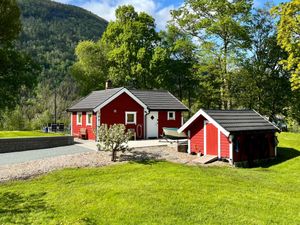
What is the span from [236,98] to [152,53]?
13.3 metres

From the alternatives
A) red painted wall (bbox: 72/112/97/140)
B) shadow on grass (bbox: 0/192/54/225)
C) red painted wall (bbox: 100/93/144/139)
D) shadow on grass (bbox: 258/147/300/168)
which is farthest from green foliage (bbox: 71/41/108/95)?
shadow on grass (bbox: 0/192/54/225)

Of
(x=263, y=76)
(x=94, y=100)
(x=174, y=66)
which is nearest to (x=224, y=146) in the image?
(x=94, y=100)

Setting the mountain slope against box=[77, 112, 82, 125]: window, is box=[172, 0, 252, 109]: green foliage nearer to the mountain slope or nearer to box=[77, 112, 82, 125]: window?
box=[77, 112, 82, 125]: window

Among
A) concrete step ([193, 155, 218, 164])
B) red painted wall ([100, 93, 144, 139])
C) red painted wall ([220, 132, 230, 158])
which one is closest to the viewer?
concrete step ([193, 155, 218, 164])

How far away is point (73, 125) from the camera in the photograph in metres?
28.9

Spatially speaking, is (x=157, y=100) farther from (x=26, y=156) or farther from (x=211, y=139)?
(x=26, y=156)

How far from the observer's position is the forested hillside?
4163 centimetres

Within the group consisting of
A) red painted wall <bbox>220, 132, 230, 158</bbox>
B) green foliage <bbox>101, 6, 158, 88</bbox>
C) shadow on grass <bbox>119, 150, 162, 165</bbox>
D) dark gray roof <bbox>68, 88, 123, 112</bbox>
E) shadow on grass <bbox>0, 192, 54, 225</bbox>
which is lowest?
shadow on grass <bbox>0, 192, 54, 225</bbox>

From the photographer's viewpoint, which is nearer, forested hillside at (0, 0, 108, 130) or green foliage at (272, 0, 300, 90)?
green foliage at (272, 0, 300, 90)

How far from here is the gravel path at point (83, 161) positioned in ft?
43.4

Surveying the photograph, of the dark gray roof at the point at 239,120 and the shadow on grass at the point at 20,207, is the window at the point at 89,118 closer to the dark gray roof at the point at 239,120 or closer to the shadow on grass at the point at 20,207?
the dark gray roof at the point at 239,120

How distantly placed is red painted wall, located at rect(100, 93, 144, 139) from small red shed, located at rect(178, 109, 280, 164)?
8.12 m

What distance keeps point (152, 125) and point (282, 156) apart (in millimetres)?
11876

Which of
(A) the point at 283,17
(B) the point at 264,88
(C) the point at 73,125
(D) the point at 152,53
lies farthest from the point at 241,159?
(D) the point at 152,53
